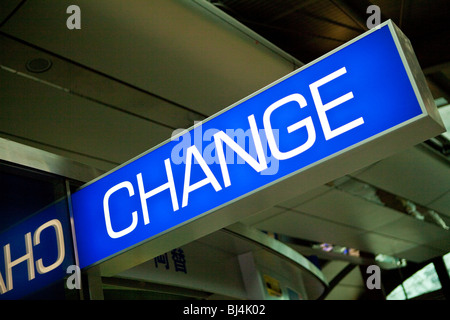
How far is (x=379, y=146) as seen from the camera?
1.53 m

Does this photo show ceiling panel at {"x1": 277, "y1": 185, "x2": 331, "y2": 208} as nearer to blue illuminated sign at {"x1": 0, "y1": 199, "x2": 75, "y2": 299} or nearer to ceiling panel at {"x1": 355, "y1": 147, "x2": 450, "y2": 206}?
ceiling panel at {"x1": 355, "y1": 147, "x2": 450, "y2": 206}

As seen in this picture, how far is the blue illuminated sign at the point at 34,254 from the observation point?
2016 millimetres

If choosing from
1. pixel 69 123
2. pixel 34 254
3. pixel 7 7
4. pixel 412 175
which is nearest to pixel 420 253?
pixel 412 175

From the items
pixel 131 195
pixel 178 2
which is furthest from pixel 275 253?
pixel 131 195

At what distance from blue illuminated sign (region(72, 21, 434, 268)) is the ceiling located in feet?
4.12

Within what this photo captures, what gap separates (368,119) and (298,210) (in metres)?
4.65

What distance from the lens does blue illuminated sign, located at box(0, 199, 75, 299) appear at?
79.4 inches

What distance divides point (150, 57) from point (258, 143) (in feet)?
6.00

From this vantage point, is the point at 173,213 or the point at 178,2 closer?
the point at 173,213

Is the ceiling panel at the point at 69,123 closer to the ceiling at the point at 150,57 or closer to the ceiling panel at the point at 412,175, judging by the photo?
the ceiling at the point at 150,57

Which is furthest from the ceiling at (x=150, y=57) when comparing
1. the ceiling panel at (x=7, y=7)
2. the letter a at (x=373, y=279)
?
the letter a at (x=373, y=279)

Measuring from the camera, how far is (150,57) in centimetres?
338

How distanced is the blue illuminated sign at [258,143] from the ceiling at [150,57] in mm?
1255

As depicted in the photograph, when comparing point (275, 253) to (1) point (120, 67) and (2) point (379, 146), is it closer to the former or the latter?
(1) point (120, 67)
